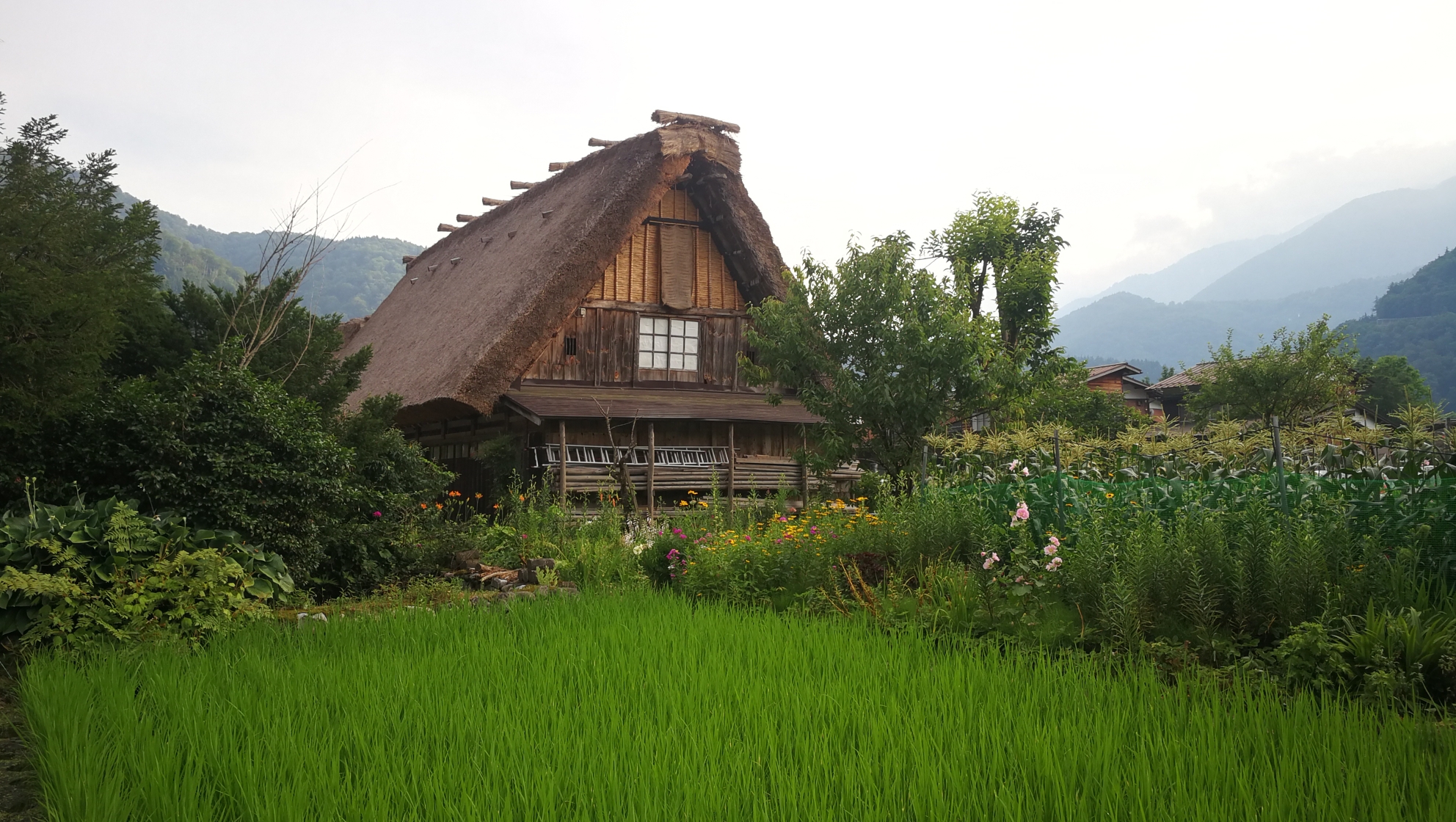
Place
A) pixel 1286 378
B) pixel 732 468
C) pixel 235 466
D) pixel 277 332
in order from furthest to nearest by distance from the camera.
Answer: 1. pixel 1286 378
2. pixel 732 468
3. pixel 277 332
4. pixel 235 466

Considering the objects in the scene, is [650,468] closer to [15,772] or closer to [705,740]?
[15,772]

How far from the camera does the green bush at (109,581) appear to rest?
193 inches

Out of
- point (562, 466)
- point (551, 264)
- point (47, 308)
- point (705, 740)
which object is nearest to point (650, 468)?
point (562, 466)

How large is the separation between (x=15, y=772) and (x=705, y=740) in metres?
2.76

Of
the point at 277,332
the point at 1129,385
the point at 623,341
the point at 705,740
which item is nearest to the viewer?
the point at 705,740

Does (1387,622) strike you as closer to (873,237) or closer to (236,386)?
(236,386)

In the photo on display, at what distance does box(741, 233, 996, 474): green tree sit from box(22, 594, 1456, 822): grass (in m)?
6.38

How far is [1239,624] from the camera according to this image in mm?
4293

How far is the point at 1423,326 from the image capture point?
47.2 meters


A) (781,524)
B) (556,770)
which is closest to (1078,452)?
(781,524)

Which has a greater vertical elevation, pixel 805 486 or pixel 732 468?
pixel 732 468

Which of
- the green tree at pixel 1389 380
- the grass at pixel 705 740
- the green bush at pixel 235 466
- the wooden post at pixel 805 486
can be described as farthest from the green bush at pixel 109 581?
the green tree at pixel 1389 380

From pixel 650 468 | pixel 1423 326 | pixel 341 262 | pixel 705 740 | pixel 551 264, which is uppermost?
pixel 341 262

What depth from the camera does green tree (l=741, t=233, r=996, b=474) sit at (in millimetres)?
10461
